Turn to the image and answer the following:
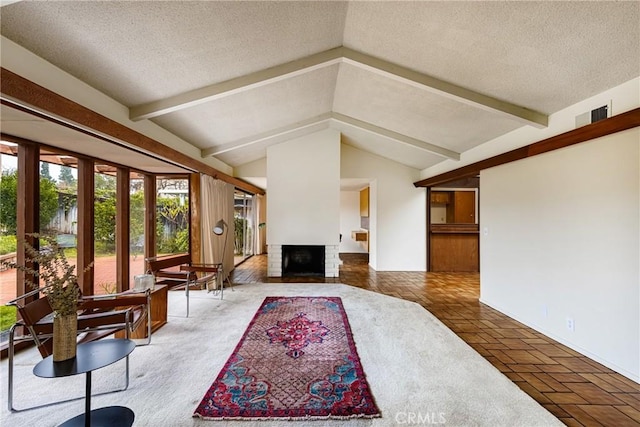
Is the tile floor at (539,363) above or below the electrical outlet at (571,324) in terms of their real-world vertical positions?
below

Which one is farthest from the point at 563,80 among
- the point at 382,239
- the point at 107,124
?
the point at 382,239

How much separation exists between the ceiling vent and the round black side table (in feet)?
13.6

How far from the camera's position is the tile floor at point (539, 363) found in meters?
1.96

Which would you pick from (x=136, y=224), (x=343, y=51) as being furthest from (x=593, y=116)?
(x=136, y=224)

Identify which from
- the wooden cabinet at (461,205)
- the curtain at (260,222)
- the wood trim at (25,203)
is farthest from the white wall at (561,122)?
the curtain at (260,222)

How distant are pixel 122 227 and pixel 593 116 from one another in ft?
19.1

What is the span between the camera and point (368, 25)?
2.61 meters

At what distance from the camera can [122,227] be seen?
4246mm

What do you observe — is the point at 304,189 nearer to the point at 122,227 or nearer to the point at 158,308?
the point at 122,227

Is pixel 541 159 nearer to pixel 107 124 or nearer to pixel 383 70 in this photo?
pixel 383 70

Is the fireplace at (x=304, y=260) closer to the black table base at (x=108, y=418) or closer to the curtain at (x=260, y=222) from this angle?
the curtain at (x=260, y=222)

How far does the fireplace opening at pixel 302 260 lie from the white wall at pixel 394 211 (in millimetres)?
1499

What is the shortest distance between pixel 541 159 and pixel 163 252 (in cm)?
592

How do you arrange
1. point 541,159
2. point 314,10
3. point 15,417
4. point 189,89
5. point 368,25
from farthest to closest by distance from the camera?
1. point 541,159
2. point 189,89
3. point 368,25
4. point 314,10
5. point 15,417
